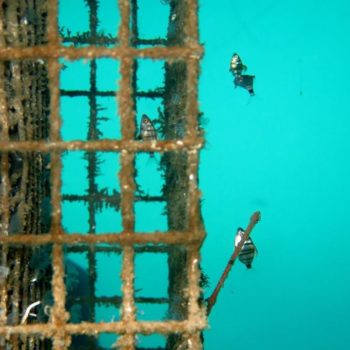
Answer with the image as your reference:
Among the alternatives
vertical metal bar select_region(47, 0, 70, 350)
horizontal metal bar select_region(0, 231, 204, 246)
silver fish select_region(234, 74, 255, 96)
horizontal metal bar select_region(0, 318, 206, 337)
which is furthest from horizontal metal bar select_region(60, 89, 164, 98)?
horizontal metal bar select_region(0, 318, 206, 337)

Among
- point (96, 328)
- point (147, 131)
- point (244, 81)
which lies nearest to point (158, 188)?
point (244, 81)

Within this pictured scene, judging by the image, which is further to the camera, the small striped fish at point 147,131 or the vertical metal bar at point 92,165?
the vertical metal bar at point 92,165

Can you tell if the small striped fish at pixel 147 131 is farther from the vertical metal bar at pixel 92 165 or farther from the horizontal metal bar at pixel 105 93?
the vertical metal bar at pixel 92 165

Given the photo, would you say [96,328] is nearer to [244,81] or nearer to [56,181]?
[56,181]

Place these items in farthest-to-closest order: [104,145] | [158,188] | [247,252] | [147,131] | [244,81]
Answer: [158,188] → [244,81] → [247,252] → [147,131] → [104,145]

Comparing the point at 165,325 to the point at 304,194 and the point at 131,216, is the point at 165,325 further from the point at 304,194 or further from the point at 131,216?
the point at 304,194

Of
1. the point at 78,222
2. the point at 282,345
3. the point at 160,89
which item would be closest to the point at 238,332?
the point at 282,345

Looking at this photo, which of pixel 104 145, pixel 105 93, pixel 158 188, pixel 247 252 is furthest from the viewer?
pixel 158 188

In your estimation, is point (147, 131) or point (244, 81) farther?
point (244, 81)

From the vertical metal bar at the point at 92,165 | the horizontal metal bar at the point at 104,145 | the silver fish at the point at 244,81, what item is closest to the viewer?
the horizontal metal bar at the point at 104,145

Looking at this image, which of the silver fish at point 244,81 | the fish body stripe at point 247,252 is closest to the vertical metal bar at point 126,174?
the fish body stripe at point 247,252

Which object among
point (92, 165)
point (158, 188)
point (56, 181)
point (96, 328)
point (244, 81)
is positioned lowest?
point (96, 328)

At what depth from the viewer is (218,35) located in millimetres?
46656

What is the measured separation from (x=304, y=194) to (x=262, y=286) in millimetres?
12394
